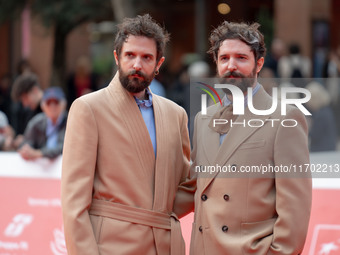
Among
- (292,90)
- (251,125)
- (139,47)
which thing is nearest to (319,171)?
(292,90)

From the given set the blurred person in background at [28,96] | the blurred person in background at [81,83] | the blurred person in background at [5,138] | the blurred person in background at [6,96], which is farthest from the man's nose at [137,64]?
the blurred person in background at [6,96]

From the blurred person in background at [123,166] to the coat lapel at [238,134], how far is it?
0.36 metres

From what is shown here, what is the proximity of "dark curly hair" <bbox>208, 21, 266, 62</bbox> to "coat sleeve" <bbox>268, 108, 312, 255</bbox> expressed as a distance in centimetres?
44

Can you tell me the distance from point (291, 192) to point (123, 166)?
1000mm

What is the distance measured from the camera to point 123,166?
390 centimetres

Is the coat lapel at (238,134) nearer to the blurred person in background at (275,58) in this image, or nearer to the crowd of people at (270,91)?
the crowd of people at (270,91)

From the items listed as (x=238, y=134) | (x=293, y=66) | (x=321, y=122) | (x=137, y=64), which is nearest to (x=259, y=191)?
(x=238, y=134)

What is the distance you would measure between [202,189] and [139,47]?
0.95m

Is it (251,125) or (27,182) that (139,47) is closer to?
(251,125)

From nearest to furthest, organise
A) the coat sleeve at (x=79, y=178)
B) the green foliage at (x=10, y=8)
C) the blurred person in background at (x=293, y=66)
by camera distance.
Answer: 1. the coat sleeve at (x=79, y=178)
2. the blurred person in background at (x=293, y=66)
3. the green foliage at (x=10, y=8)

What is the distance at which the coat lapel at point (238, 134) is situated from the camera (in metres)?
3.82

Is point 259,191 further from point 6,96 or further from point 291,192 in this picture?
point 6,96

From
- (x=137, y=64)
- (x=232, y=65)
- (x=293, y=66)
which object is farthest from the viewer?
(x=293, y=66)

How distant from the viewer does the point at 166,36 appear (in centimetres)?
425
